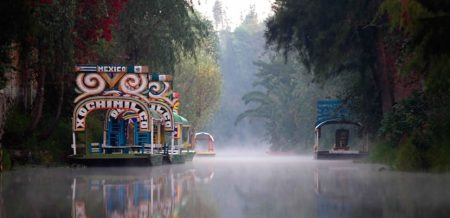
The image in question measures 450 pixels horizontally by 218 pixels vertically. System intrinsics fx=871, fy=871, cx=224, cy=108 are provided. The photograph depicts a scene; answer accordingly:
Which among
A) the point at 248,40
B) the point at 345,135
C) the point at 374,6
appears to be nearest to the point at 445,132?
the point at 374,6

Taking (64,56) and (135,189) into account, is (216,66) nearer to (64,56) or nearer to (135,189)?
(64,56)

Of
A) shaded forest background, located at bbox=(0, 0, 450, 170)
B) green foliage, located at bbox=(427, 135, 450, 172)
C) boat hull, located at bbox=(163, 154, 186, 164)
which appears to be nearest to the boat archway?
shaded forest background, located at bbox=(0, 0, 450, 170)

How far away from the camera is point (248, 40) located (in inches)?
6875

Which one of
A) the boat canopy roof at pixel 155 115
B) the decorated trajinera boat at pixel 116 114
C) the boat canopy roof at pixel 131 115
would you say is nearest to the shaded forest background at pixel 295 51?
the decorated trajinera boat at pixel 116 114

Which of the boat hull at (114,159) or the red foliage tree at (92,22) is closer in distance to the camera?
the red foliage tree at (92,22)

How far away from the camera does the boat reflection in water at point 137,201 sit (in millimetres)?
11637

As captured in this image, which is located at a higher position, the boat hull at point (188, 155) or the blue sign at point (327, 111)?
the blue sign at point (327, 111)

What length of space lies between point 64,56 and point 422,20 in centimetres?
2036

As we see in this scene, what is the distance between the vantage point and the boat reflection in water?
458 inches

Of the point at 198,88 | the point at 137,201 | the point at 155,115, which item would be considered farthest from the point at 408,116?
the point at 198,88

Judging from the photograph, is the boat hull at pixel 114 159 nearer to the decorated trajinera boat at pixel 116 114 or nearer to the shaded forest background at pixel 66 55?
the decorated trajinera boat at pixel 116 114

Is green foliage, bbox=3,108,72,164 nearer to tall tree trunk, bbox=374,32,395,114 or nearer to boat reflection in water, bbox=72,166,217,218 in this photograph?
tall tree trunk, bbox=374,32,395,114

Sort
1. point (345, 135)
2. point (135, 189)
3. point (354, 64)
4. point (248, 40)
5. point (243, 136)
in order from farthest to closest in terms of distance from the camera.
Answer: point (248, 40)
point (243, 136)
point (345, 135)
point (354, 64)
point (135, 189)

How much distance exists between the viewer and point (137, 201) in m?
13.7
